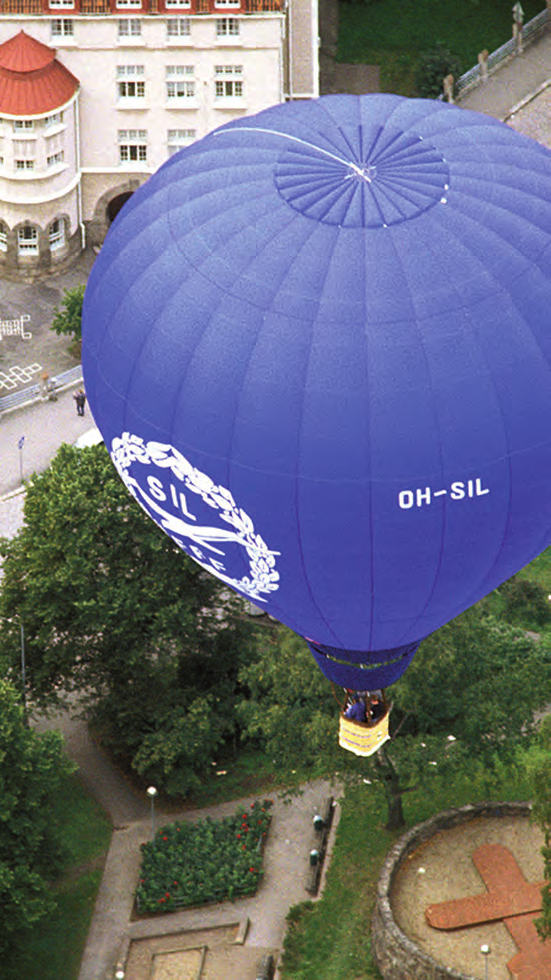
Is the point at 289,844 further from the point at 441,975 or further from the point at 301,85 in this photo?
the point at 301,85

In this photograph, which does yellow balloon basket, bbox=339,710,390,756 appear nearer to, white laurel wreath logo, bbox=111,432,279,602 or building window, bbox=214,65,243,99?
white laurel wreath logo, bbox=111,432,279,602

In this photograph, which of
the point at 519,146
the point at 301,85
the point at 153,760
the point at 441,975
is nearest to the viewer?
the point at 519,146

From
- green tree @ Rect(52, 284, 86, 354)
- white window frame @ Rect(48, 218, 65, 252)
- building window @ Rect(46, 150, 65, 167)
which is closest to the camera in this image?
green tree @ Rect(52, 284, 86, 354)

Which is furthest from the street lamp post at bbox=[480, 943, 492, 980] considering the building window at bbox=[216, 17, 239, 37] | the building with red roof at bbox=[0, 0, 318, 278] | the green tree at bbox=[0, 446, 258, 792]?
the building window at bbox=[216, 17, 239, 37]

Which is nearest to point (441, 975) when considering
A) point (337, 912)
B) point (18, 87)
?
point (337, 912)

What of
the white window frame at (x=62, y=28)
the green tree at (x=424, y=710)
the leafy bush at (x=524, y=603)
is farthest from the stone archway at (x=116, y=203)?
the green tree at (x=424, y=710)

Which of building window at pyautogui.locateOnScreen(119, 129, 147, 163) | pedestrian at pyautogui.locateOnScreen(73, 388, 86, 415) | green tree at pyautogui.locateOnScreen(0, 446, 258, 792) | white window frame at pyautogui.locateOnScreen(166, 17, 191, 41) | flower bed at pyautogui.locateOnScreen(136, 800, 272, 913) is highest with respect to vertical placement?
white window frame at pyautogui.locateOnScreen(166, 17, 191, 41)
